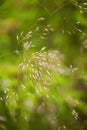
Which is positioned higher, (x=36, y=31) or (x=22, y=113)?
(x=36, y=31)

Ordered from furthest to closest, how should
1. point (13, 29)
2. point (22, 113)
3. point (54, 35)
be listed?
point (54, 35) < point (13, 29) < point (22, 113)

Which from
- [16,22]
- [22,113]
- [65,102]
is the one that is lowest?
[65,102]

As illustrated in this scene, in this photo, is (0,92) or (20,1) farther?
(20,1)

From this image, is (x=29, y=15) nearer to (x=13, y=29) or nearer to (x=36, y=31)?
(x=13, y=29)

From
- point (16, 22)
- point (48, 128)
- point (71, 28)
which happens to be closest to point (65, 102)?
point (48, 128)

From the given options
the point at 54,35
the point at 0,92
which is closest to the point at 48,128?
the point at 0,92

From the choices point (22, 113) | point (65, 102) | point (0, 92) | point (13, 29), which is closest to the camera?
point (0, 92)

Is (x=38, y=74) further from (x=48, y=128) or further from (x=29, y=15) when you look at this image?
(x=29, y=15)
